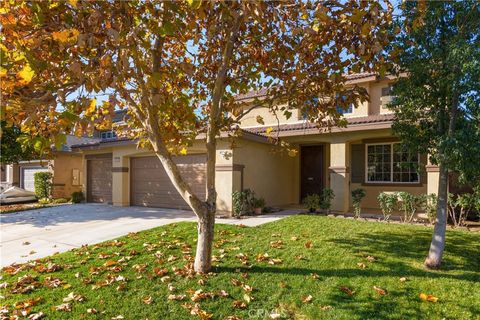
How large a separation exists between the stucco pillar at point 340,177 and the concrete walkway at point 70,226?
5.94 ft

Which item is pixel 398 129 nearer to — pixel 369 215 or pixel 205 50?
pixel 205 50

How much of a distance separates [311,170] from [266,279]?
10.2m

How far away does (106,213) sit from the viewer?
492 inches

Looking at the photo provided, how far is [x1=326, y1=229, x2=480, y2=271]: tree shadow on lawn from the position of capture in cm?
584

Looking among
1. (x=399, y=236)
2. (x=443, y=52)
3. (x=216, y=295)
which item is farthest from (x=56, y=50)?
(x=399, y=236)

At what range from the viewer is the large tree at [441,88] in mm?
4965

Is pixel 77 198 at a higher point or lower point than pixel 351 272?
lower

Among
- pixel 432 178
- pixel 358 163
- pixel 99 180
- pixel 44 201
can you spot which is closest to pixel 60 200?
pixel 44 201

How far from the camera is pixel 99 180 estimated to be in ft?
55.1

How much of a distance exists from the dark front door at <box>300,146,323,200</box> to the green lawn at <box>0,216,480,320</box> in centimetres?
704

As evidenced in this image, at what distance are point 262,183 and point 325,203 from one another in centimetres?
279

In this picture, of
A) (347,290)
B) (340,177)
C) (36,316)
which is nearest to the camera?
(36,316)

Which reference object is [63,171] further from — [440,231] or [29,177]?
[440,231]

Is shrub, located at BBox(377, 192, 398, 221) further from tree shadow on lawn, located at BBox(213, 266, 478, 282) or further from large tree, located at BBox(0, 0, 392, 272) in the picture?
large tree, located at BBox(0, 0, 392, 272)
